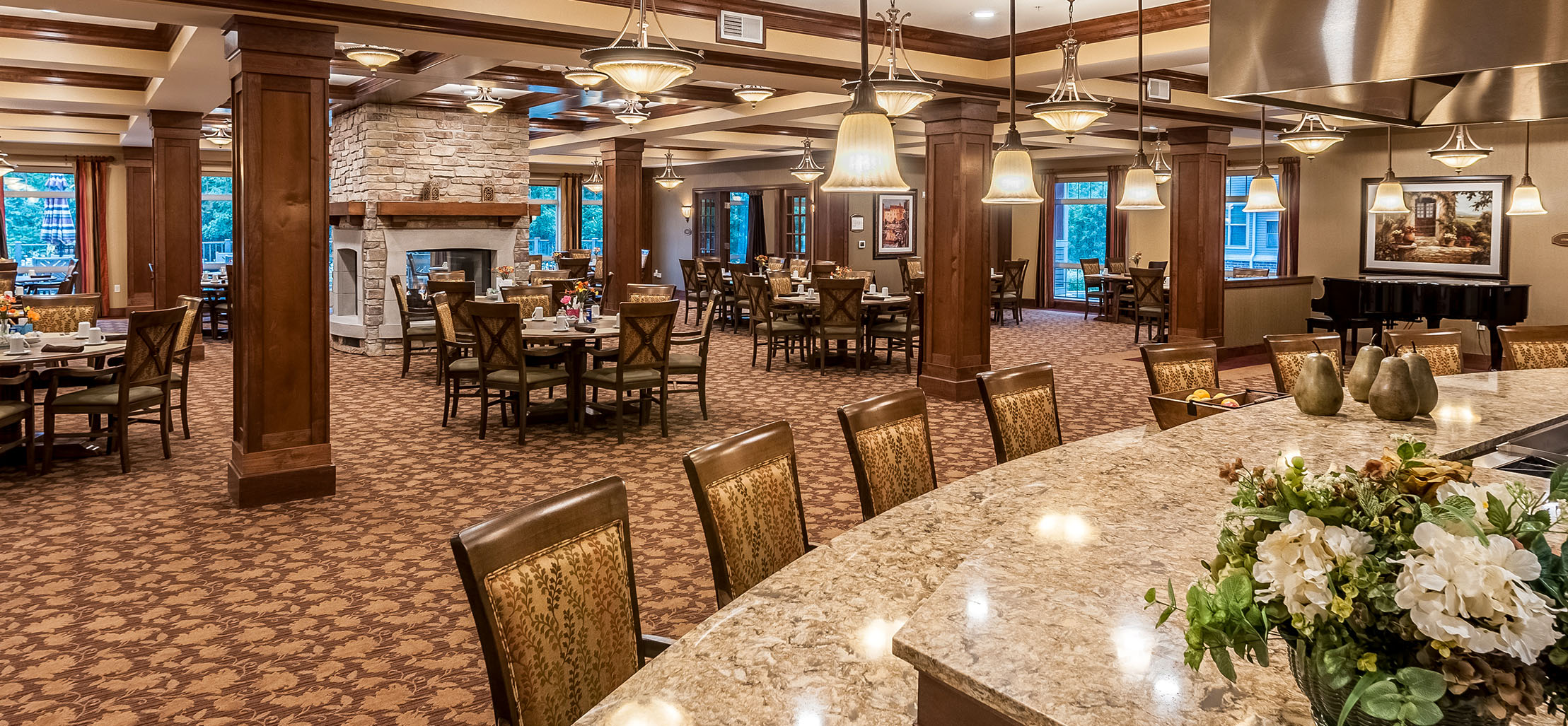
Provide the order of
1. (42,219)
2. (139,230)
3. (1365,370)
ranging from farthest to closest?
(42,219) → (139,230) → (1365,370)

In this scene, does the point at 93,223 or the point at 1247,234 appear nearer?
the point at 1247,234

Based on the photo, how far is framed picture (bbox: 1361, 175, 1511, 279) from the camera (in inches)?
441

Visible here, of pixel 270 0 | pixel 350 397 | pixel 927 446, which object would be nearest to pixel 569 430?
pixel 350 397

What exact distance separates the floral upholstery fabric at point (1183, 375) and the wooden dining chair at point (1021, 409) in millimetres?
530

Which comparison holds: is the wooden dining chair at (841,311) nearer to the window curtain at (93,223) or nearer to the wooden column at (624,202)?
the wooden column at (624,202)

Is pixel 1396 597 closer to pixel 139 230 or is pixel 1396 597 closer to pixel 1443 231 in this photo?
pixel 1443 231

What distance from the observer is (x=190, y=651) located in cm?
344

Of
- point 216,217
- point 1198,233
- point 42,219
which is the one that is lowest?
point 1198,233

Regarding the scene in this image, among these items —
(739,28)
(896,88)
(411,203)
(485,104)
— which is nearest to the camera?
(896,88)

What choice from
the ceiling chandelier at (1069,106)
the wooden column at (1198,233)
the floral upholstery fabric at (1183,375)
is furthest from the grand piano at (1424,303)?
the floral upholstery fabric at (1183,375)

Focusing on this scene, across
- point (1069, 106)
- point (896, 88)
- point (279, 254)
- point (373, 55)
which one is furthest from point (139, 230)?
point (896, 88)

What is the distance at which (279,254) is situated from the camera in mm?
5234

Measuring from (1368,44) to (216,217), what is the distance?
20686mm

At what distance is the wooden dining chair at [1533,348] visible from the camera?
16.5 ft
